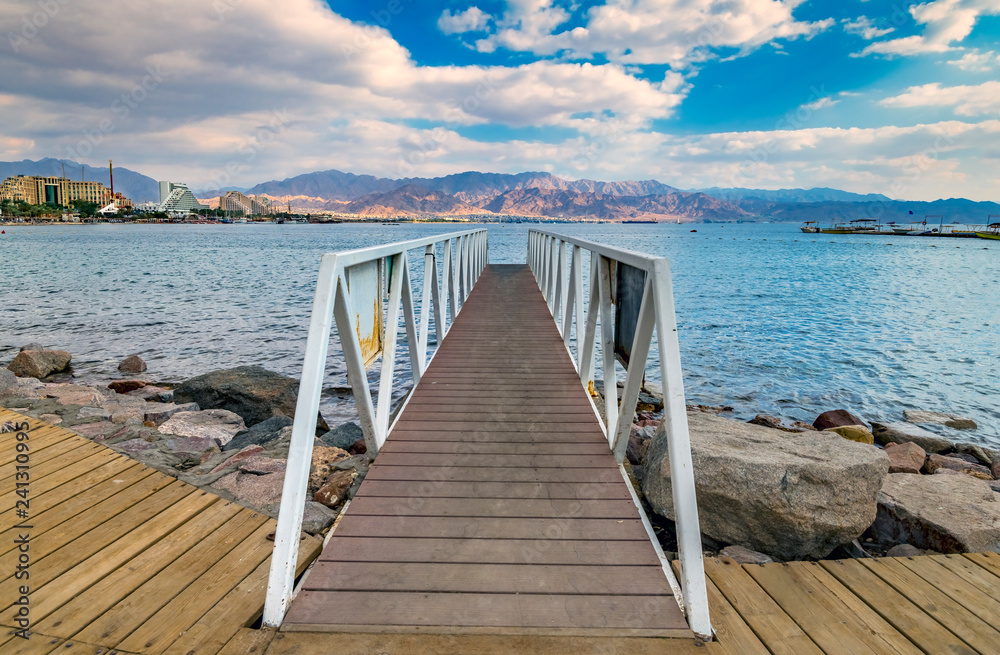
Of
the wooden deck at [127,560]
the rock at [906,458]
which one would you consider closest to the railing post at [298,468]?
the wooden deck at [127,560]

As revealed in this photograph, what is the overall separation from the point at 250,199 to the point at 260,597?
21520cm

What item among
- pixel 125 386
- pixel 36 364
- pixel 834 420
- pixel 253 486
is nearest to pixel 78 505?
pixel 253 486

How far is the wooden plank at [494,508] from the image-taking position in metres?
2.71

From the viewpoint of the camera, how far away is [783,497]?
10.1 feet

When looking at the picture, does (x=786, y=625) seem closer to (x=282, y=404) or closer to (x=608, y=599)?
(x=608, y=599)

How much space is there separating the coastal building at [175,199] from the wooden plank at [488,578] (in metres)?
197

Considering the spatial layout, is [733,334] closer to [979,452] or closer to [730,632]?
[979,452]

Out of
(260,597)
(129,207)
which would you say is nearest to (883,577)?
(260,597)

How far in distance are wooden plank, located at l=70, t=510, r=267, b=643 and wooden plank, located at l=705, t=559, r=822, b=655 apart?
7.37 ft

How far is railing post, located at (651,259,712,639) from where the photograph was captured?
2031mm

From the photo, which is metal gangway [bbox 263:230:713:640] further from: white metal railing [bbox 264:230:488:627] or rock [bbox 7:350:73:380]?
rock [bbox 7:350:73:380]

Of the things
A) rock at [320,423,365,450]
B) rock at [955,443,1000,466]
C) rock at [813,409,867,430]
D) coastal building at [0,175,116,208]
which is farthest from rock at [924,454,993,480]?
coastal building at [0,175,116,208]

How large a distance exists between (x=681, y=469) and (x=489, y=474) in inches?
50.0

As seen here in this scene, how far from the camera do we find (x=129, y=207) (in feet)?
544
